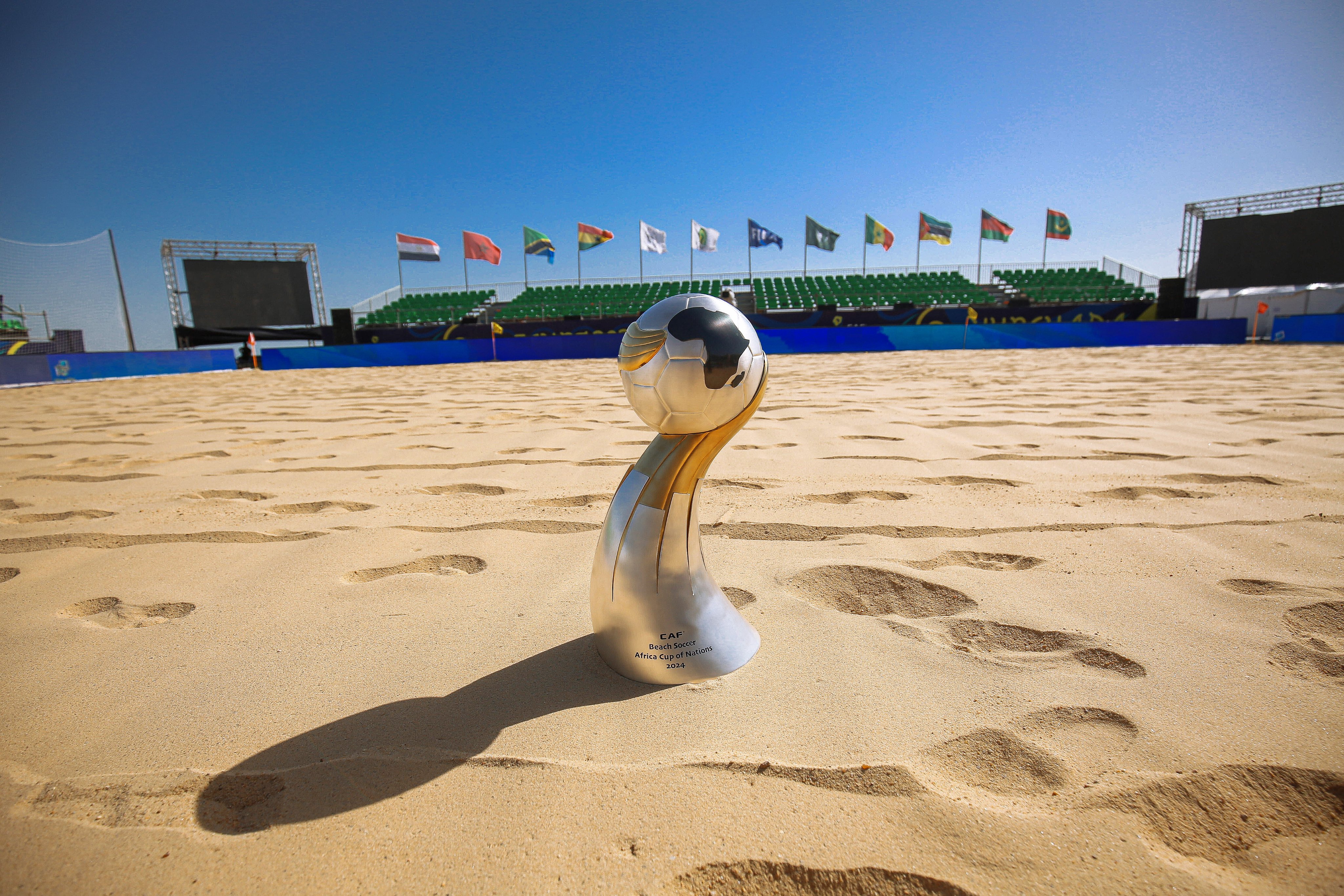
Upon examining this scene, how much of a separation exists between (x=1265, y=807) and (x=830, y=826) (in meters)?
0.61

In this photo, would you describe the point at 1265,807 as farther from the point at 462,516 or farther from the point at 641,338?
the point at 462,516

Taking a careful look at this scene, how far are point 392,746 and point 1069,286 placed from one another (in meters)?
25.8

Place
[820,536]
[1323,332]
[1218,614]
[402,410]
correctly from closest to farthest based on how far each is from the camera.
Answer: [1218,614], [820,536], [402,410], [1323,332]

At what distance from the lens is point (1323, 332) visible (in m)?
13.1

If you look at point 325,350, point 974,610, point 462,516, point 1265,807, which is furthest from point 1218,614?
point 325,350

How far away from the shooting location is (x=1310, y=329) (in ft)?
43.8

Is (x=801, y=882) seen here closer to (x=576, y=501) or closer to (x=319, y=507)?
(x=576, y=501)

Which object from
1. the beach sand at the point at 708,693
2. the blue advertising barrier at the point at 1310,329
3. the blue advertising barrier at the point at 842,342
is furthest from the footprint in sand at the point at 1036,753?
the blue advertising barrier at the point at 1310,329

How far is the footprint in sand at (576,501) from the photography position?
223 cm

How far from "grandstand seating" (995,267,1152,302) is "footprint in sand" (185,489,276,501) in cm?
2137

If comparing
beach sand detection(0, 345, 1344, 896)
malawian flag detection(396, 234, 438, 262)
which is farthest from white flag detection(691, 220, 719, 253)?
beach sand detection(0, 345, 1344, 896)

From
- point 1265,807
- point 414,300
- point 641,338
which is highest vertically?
point 414,300

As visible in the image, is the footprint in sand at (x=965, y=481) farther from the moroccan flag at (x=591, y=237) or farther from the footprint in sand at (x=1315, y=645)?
the moroccan flag at (x=591, y=237)

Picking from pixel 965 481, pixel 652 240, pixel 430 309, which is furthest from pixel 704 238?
pixel 965 481
